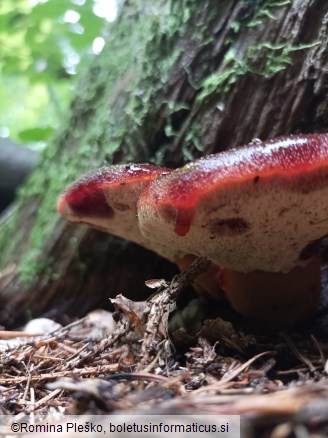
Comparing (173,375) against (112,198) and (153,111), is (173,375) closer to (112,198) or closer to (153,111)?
(112,198)

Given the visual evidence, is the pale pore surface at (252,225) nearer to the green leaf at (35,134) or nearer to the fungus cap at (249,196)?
the fungus cap at (249,196)

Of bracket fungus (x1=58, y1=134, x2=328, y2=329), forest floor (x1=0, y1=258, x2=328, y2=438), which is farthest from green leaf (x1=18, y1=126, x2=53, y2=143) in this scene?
forest floor (x1=0, y1=258, x2=328, y2=438)

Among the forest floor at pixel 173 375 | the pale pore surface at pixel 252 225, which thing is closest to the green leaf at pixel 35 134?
the forest floor at pixel 173 375

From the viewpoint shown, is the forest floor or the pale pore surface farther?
the pale pore surface

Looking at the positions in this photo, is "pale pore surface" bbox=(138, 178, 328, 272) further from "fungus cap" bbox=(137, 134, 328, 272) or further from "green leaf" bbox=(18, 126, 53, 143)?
"green leaf" bbox=(18, 126, 53, 143)

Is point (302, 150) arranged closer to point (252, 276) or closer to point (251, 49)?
point (252, 276)
